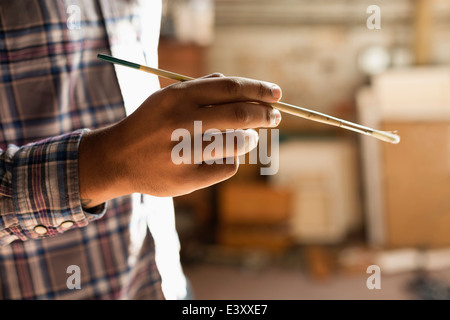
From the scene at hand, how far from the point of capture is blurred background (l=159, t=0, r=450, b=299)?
2.97m

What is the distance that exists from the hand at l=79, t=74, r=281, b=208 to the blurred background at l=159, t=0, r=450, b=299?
7.66 ft

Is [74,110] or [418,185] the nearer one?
[74,110]

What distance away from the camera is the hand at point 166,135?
1.42ft

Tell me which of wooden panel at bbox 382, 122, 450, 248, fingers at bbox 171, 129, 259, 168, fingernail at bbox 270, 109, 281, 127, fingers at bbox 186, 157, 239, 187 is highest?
fingernail at bbox 270, 109, 281, 127

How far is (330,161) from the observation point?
366cm

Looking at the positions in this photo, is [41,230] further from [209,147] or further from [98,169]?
[209,147]

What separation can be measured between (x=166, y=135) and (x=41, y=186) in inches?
6.6

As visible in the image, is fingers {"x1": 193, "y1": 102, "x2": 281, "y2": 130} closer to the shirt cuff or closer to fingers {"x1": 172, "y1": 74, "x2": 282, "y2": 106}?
fingers {"x1": 172, "y1": 74, "x2": 282, "y2": 106}

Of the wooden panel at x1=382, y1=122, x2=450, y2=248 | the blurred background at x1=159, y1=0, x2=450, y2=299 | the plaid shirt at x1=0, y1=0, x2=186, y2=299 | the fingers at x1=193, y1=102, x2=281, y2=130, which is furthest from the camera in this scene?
the wooden panel at x1=382, y1=122, x2=450, y2=248

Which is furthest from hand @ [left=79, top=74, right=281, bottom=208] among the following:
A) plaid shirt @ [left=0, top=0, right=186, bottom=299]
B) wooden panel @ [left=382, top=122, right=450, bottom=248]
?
wooden panel @ [left=382, top=122, right=450, bottom=248]

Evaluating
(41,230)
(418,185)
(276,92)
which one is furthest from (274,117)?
(418,185)

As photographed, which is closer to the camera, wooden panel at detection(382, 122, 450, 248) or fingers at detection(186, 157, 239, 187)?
fingers at detection(186, 157, 239, 187)

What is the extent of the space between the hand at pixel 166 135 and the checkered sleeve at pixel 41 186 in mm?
13

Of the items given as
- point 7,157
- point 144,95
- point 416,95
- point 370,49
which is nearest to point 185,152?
point 7,157
